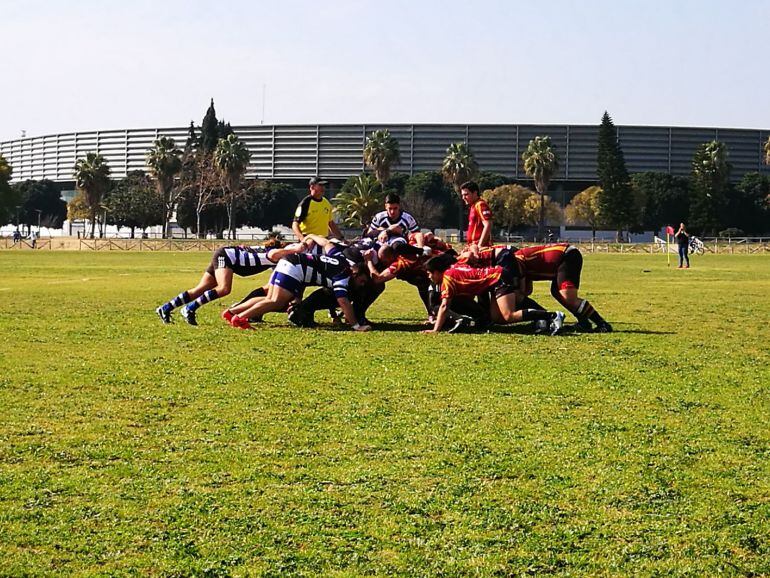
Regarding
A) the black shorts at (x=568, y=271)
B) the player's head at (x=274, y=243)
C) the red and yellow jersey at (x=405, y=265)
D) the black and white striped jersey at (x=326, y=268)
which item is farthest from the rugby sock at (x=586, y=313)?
the player's head at (x=274, y=243)

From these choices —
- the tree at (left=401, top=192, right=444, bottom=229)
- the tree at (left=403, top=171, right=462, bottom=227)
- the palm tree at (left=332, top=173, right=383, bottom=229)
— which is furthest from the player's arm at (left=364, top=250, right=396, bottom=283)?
the tree at (left=403, top=171, right=462, bottom=227)

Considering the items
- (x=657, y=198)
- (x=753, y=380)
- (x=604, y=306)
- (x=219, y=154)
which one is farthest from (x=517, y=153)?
(x=753, y=380)

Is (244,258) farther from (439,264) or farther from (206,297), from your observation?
(439,264)

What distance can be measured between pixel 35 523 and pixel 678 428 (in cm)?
437

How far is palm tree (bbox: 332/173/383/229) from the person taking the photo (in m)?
120

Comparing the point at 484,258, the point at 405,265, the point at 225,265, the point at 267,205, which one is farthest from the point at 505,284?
the point at 267,205

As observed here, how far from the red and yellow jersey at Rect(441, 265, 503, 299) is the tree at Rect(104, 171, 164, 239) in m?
126

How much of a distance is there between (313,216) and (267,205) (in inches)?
5160

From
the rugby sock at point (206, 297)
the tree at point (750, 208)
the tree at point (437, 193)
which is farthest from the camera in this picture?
the tree at point (437, 193)

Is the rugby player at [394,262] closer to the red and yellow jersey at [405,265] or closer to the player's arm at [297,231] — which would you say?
the red and yellow jersey at [405,265]

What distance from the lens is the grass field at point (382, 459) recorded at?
4.56m

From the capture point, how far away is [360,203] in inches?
4742

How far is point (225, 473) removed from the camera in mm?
5867

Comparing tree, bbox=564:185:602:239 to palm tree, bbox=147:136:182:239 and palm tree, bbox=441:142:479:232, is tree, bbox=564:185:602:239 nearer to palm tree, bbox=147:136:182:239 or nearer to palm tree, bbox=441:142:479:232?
palm tree, bbox=441:142:479:232
